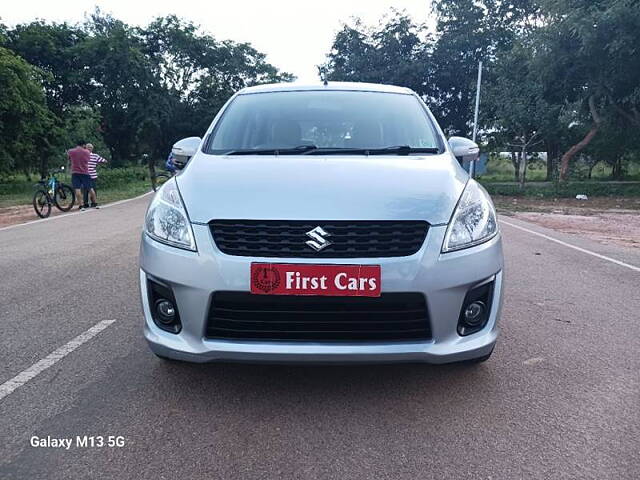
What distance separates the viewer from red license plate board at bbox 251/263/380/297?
2316 mm

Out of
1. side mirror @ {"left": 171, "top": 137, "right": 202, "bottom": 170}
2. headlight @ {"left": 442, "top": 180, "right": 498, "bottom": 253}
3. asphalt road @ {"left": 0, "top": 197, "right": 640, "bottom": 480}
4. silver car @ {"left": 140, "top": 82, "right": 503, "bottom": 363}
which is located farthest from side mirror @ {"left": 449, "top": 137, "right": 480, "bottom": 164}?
side mirror @ {"left": 171, "top": 137, "right": 202, "bottom": 170}

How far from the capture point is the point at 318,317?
7.76 ft

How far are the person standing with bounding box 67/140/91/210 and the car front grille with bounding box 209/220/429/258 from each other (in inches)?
471

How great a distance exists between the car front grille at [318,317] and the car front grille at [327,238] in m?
0.19

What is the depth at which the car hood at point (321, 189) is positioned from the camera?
246 cm

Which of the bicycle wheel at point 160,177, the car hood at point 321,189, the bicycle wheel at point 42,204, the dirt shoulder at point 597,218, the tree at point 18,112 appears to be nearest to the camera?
the car hood at point 321,189

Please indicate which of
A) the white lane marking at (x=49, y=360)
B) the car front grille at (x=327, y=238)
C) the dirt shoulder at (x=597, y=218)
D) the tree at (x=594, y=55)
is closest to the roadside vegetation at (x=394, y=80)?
the tree at (x=594, y=55)

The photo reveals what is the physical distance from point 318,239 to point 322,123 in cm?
148

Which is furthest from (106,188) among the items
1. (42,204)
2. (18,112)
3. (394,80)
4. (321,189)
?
(321,189)

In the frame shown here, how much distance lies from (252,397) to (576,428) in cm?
151

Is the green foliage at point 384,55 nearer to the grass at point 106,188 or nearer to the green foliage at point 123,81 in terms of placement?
the green foliage at point 123,81

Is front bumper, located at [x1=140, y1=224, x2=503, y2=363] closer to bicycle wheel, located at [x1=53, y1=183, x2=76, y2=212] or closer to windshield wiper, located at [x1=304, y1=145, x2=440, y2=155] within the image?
windshield wiper, located at [x1=304, y1=145, x2=440, y2=155]

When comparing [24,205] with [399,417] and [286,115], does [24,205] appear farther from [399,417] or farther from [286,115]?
[399,417]

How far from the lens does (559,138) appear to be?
109 feet
